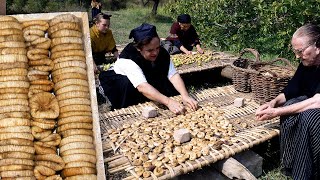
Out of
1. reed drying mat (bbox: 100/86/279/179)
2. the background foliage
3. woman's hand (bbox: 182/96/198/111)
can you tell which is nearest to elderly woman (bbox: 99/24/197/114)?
woman's hand (bbox: 182/96/198/111)

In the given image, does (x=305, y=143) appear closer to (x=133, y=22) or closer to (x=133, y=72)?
(x=133, y=72)

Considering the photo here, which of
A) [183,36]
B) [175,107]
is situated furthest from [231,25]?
[175,107]

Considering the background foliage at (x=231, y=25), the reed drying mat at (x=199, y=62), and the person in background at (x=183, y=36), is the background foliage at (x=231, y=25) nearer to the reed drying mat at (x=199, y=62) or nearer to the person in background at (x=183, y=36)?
the person in background at (x=183, y=36)

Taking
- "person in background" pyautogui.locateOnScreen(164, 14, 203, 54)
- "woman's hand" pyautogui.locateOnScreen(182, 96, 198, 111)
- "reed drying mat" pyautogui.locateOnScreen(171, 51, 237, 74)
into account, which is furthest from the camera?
"person in background" pyautogui.locateOnScreen(164, 14, 203, 54)

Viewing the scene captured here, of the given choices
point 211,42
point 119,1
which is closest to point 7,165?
point 211,42

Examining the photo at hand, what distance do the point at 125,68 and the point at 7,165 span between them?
1.73m

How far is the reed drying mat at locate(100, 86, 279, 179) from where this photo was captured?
2539 mm

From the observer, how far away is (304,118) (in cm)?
264

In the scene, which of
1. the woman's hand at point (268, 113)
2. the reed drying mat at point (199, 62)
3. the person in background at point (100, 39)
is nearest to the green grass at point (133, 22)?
the person in background at point (100, 39)

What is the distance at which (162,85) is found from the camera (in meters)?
3.96

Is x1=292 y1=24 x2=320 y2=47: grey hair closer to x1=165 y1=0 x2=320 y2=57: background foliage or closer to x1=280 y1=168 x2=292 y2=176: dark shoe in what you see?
x1=280 y1=168 x2=292 y2=176: dark shoe

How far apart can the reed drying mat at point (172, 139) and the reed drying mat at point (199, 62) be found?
1.58 metres

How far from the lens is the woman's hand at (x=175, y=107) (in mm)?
3357

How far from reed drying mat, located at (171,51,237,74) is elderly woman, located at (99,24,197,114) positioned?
1.23 meters
